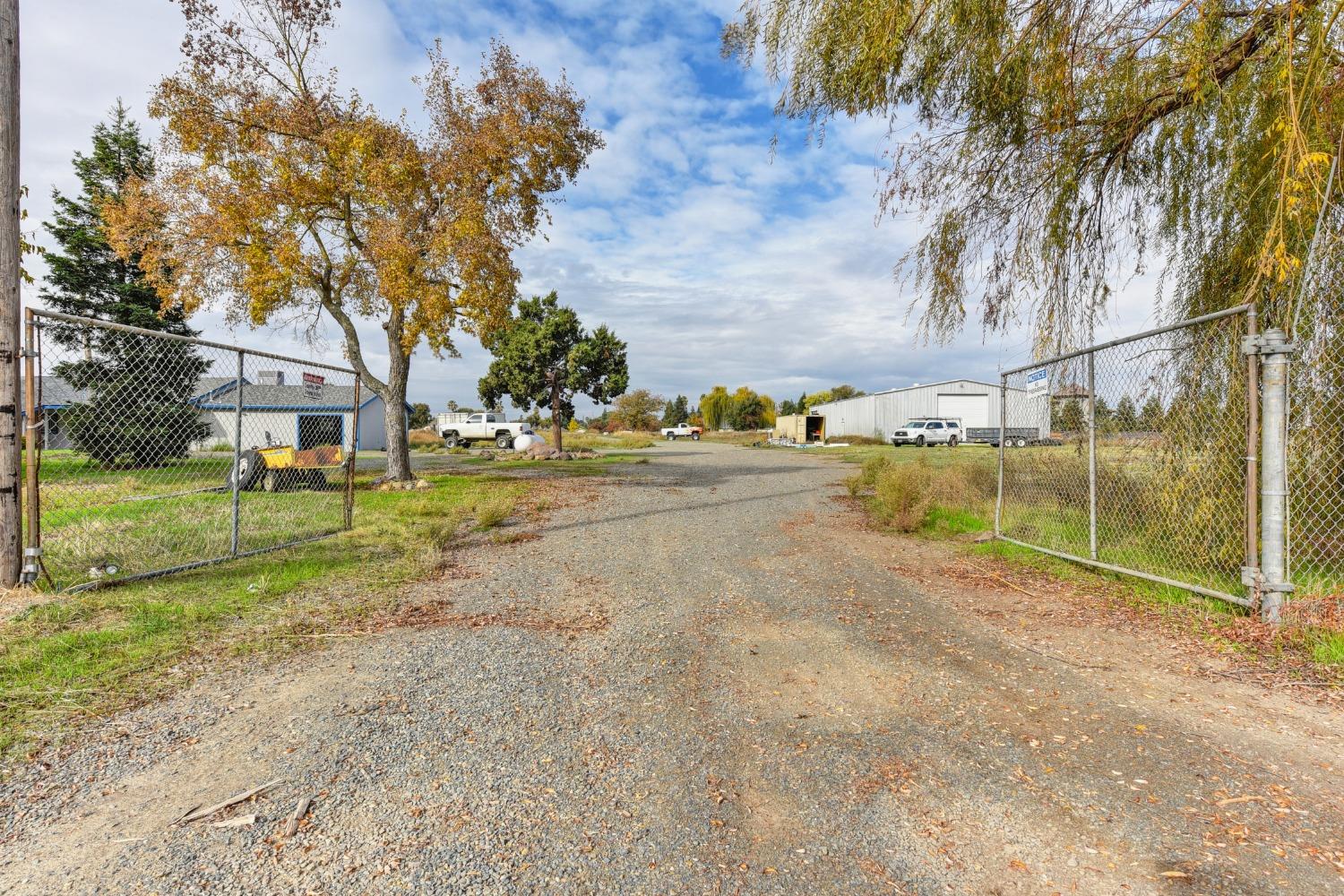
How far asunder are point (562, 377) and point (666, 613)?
104 ft

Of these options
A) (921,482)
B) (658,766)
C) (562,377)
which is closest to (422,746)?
(658,766)

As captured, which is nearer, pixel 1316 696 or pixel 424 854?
pixel 424 854

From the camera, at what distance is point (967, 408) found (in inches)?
1852

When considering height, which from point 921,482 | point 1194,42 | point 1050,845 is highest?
point 1194,42

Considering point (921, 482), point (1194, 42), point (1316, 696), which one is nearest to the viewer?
point (1316, 696)

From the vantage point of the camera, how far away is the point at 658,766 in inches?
112

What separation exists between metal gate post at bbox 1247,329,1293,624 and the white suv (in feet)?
116

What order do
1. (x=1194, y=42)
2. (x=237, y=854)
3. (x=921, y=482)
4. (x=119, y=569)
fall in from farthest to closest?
(x=921, y=482), (x=119, y=569), (x=1194, y=42), (x=237, y=854)

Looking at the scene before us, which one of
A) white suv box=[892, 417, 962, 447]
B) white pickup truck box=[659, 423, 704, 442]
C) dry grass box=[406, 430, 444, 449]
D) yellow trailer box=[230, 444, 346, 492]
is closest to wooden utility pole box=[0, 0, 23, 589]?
yellow trailer box=[230, 444, 346, 492]

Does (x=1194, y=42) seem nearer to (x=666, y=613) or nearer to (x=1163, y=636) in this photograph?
(x=1163, y=636)

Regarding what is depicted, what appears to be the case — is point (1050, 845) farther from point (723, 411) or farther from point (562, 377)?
point (723, 411)

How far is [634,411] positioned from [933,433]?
3766cm

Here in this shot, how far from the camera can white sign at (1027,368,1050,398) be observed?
6.93 meters

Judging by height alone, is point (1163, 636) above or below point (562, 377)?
below
